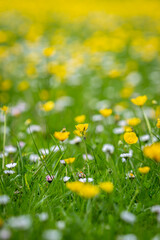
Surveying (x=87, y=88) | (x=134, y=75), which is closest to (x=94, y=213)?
(x=87, y=88)

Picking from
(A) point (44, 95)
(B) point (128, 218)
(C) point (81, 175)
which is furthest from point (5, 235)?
(A) point (44, 95)

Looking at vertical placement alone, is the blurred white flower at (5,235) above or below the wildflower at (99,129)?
above

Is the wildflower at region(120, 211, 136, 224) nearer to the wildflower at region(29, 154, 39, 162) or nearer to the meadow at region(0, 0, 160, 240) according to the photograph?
the meadow at region(0, 0, 160, 240)

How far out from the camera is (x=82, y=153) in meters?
1.66

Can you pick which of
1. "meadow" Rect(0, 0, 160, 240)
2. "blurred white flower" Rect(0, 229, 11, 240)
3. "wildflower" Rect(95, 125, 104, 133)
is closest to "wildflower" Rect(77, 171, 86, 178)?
"meadow" Rect(0, 0, 160, 240)

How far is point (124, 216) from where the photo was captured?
3.22 feet

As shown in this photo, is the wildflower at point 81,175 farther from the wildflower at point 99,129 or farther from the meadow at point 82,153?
the wildflower at point 99,129

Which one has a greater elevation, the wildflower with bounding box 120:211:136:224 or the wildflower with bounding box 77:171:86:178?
the wildflower with bounding box 120:211:136:224

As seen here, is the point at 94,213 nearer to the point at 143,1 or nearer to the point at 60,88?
the point at 60,88

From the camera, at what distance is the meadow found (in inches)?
39.4

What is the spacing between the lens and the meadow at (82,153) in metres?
1.00

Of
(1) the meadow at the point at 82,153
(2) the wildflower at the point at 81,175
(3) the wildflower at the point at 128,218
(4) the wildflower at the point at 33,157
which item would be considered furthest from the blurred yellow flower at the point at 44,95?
(3) the wildflower at the point at 128,218

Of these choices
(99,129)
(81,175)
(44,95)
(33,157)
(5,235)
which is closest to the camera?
(5,235)

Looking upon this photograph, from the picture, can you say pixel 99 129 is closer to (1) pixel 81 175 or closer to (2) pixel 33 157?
(2) pixel 33 157
